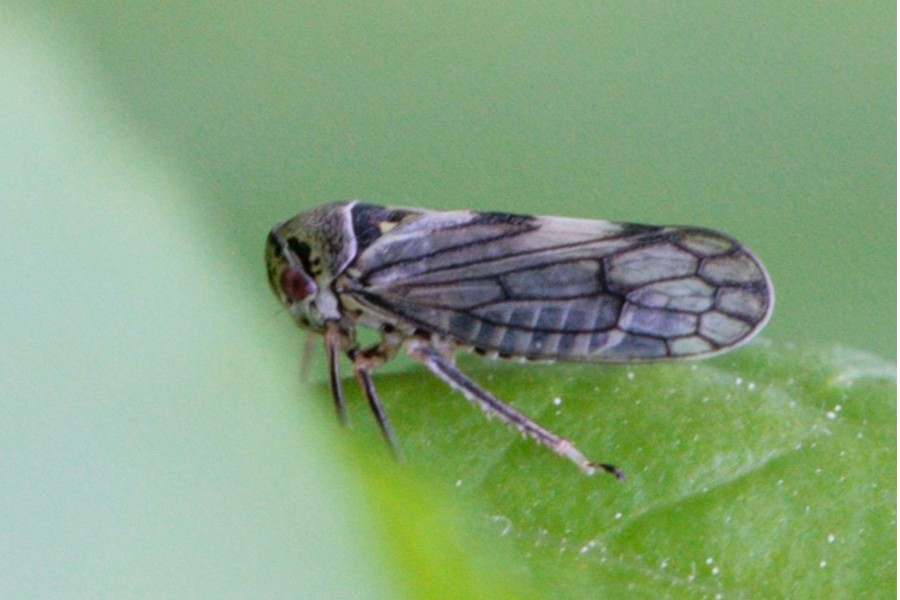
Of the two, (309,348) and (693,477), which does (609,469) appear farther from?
(309,348)

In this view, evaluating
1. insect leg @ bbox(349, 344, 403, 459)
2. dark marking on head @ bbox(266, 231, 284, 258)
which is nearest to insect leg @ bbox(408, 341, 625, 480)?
insect leg @ bbox(349, 344, 403, 459)

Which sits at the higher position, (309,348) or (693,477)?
(693,477)

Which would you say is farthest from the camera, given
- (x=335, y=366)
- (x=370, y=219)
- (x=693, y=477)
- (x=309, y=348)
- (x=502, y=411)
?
(x=309, y=348)

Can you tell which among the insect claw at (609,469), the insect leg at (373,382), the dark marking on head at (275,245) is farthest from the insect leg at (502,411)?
the dark marking on head at (275,245)

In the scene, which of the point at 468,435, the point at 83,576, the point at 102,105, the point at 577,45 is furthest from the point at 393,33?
the point at 83,576

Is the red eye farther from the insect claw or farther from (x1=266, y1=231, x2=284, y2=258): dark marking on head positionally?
the insect claw

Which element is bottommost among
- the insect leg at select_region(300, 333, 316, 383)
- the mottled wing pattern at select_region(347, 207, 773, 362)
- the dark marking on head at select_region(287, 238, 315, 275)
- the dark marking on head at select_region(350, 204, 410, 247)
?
the insect leg at select_region(300, 333, 316, 383)

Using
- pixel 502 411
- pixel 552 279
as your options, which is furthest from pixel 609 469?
pixel 552 279
